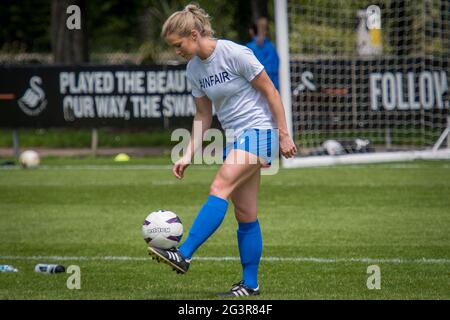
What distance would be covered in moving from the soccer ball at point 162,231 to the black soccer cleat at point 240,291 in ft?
1.71

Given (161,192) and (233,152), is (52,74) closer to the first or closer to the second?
(161,192)

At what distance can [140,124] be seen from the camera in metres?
18.6

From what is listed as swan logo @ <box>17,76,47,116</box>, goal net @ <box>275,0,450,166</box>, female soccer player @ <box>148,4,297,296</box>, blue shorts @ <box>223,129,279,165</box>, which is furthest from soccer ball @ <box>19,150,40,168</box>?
blue shorts @ <box>223,129,279,165</box>

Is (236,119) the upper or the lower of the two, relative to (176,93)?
lower

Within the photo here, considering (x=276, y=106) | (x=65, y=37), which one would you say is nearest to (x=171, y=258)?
(x=276, y=106)

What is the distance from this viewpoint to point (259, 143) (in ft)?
22.3

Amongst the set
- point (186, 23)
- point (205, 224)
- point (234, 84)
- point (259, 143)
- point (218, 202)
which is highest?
point (186, 23)

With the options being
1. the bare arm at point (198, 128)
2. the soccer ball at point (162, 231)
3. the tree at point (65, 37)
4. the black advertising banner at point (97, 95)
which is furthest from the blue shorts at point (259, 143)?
the tree at point (65, 37)

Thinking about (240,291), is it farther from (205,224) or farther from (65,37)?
(65,37)

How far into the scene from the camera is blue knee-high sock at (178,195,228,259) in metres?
6.56

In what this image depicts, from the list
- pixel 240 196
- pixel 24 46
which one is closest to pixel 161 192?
pixel 240 196

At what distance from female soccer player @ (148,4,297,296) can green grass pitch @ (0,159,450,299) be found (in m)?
0.49

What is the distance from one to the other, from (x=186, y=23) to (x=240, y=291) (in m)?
1.82

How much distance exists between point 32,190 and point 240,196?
7478 mm
